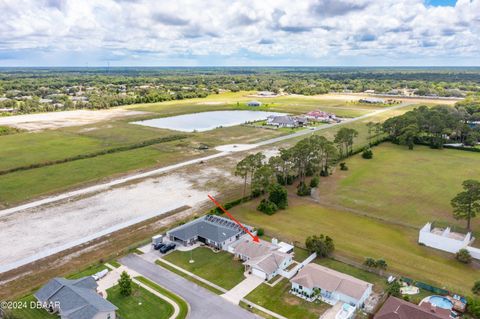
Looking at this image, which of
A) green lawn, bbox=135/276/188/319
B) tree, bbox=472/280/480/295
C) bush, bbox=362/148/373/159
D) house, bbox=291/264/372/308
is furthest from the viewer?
bush, bbox=362/148/373/159

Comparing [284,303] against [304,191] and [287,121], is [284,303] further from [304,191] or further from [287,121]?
[287,121]

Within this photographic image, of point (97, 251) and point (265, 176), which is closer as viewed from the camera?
point (97, 251)

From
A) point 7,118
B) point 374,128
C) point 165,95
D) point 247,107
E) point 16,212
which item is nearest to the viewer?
point 16,212

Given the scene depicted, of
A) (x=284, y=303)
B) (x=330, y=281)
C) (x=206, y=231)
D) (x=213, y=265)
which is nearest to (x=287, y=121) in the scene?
(x=206, y=231)

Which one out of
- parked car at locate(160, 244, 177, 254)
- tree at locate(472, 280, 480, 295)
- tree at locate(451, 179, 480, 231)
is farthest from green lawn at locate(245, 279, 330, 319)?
tree at locate(451, 179, 480, 231)

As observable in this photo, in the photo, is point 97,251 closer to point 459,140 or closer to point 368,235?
point 368,235

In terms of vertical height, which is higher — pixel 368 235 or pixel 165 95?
pixel 165 95

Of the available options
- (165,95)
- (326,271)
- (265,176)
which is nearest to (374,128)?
(265,176)

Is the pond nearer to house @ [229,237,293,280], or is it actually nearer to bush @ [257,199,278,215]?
bush @ [257,199,278,215]
